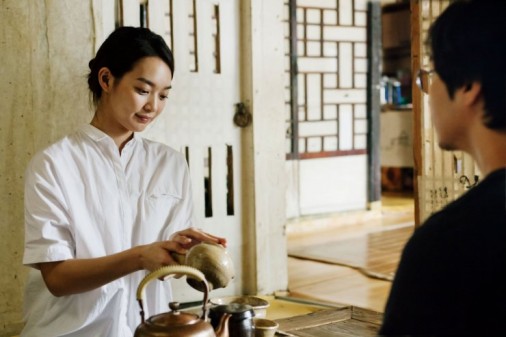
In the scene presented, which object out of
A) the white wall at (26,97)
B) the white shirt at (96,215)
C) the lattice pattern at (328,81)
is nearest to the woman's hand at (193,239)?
the white shirt at (96,215)

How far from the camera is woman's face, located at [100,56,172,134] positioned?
2107 millimetres

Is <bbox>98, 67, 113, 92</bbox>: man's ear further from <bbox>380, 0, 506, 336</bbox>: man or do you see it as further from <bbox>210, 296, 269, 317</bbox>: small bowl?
<bbox>380, 0, 506, 336</bbox>: man

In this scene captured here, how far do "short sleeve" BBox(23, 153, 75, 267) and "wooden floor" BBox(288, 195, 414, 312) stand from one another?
996 mm

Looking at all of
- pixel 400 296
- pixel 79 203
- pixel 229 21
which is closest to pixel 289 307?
pixel 229 21

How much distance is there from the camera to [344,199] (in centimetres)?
704

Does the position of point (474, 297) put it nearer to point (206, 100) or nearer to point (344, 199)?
point (206, 100)

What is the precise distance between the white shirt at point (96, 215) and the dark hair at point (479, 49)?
4.39ft

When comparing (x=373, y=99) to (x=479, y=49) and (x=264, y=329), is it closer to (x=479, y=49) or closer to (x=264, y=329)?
(x=264, y=329)

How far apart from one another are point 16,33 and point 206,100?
1091 mm

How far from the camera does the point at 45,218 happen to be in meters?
1.96

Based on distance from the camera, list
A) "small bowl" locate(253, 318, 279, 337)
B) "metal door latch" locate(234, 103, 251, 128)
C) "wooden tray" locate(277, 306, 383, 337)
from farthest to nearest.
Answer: "metal door latch" locate(234, 103, 251, 128) → "wooden tray" locate(277, 306, 383, 337) → "small bowl" locate(253, 318, 279, 337)

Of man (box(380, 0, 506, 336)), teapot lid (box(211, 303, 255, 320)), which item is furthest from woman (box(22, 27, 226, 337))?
man (box(380, 0, 506, 336))

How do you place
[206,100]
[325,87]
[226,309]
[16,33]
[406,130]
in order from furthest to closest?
[406,130] → [325,87] → [206,100] → [16,33] → [226,309]

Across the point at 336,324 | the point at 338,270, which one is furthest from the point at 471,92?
the point at 338,270
